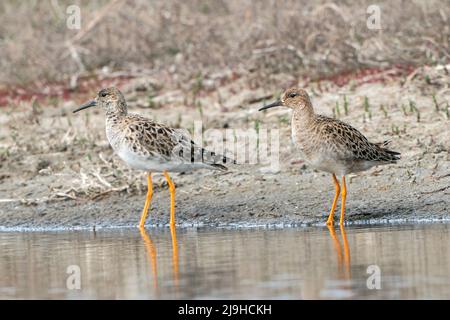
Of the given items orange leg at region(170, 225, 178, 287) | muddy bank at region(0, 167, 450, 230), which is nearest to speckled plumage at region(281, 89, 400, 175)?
muddy bank at region(0, 167, 450, 230)

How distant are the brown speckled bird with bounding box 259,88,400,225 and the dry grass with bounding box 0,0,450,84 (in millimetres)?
2807

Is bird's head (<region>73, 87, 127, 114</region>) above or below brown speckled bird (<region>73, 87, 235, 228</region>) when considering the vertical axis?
above

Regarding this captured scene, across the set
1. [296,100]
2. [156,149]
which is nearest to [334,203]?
[296,100]

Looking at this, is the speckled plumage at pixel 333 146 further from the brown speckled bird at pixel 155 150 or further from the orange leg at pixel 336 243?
the brown speckled bird at pixel 155 150

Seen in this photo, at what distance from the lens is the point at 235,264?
7453 mm

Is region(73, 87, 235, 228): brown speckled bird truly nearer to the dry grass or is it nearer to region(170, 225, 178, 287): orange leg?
region(170, 225, 178, 287): orange leg

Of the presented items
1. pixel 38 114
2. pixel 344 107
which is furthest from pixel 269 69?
pixel 38 114

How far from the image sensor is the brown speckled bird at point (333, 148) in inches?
383

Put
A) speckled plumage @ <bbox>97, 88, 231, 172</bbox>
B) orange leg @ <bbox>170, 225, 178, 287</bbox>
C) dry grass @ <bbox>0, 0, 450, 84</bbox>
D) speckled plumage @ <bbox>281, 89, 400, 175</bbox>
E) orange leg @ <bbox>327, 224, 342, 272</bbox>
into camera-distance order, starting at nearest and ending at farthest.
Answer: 1. orange leg @ <bbox>170, 225, 178, 287</bbox>
2. orange leg @ <bbox>327, 224, 342, 272</bbox>
3. speckled plumage @ <bbox>281, 89, 400, 175</bbox>
4. speckled plumage @ <bbox>97, 88, 231, 172</bbox>
5. dry grass @ <bbox>0, 0, 450, 84</bbox>

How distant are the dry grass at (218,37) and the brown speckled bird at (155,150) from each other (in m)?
3.47

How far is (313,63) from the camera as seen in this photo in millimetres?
→ 13766

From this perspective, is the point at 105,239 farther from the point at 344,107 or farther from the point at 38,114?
the point at 38,114

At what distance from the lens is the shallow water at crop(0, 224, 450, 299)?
6.45 m
